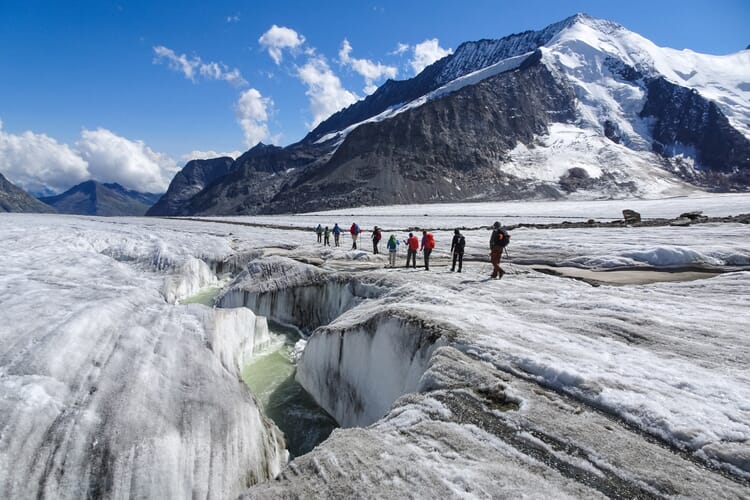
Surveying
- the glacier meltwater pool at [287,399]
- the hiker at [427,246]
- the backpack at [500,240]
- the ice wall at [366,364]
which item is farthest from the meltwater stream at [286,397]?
the backpack at [500,240]

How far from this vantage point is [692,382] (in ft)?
22.2

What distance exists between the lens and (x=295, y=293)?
2025 cm

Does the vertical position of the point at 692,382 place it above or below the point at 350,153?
below

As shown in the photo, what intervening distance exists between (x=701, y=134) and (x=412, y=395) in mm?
233431

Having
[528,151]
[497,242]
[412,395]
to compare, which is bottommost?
[412,395]

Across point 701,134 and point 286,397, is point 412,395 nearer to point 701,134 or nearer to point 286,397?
point 286,397

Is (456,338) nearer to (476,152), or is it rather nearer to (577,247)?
(577,247)

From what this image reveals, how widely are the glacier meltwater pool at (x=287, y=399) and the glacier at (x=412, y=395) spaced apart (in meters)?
0.45

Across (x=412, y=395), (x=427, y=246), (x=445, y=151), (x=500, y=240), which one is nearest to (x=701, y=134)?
(x=445, y=151)

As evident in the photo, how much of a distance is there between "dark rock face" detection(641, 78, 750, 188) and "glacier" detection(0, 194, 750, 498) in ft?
637

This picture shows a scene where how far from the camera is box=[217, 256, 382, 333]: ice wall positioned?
18578 mm

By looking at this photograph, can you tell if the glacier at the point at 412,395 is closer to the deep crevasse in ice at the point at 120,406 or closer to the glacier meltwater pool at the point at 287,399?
the deep crevasse in ice at the point at 120,406

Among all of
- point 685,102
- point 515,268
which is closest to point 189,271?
point 515,268

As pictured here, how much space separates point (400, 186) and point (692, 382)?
482 ft
